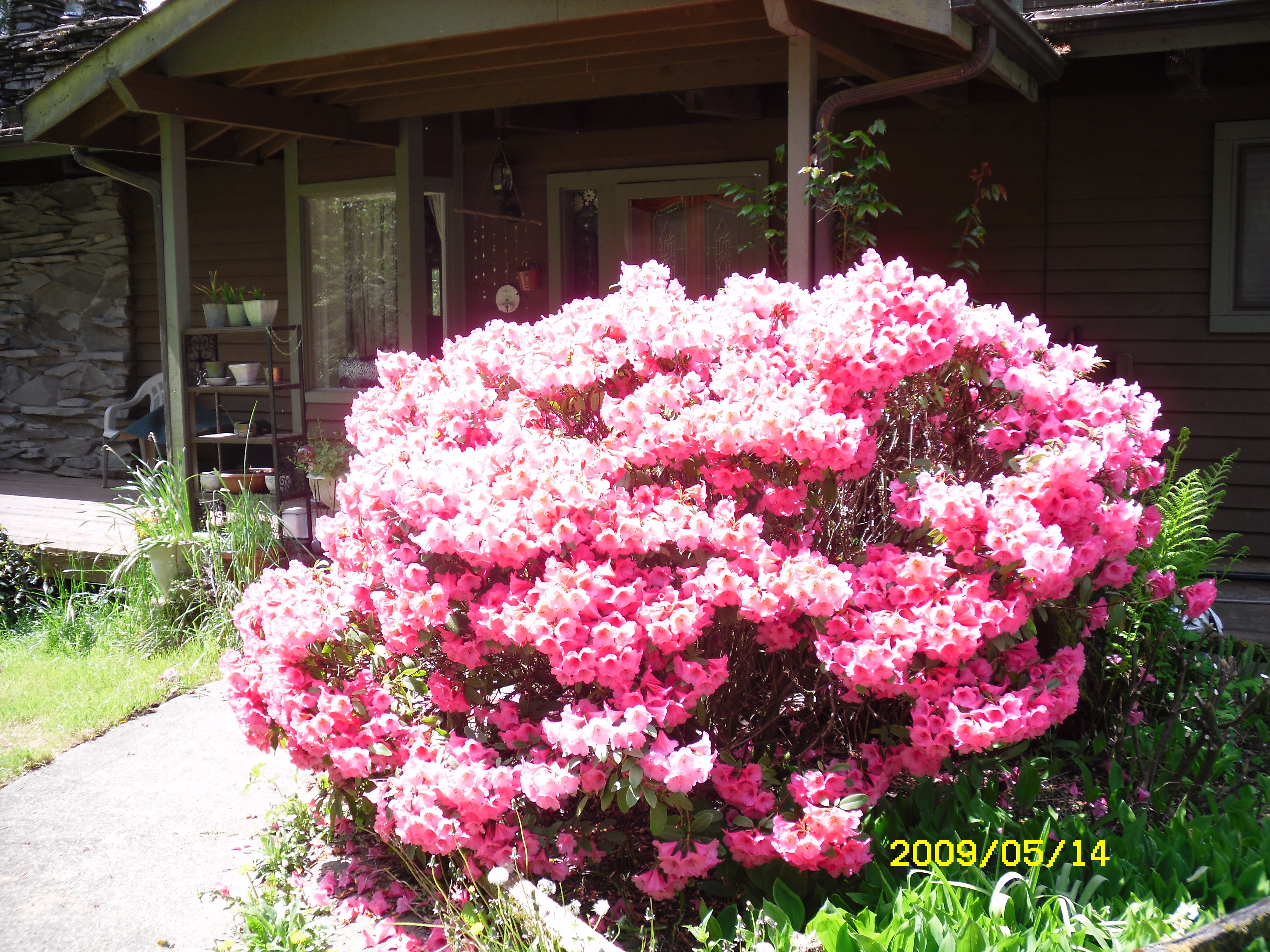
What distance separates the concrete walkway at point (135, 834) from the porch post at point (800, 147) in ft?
9.04

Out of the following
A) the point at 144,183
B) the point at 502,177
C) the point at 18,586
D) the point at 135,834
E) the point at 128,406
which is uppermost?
the point at 502,177

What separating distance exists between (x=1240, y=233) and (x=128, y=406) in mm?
7736

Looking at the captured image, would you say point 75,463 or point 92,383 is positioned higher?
point 92,383

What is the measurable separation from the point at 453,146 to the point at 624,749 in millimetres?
5967

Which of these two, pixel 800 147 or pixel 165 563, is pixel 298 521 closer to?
pixel 165 563

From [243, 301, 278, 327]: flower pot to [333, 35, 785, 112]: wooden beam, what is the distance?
137 centimetres

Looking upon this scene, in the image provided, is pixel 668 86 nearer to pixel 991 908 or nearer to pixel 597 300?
pixel 597 300

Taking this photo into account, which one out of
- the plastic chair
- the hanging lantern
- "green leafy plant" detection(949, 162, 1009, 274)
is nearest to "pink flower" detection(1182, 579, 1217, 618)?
"green leafy plant" detection(949, 162, 1009, 274)

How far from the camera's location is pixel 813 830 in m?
2.17

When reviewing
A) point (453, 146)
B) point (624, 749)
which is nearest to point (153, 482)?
point (453, 146)

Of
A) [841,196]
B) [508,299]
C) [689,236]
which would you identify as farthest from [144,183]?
[841,196]

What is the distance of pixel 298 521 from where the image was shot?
612 centimetres

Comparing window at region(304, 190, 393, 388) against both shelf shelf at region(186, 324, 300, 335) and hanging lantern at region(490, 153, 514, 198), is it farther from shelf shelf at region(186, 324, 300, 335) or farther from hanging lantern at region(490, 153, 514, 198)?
shelf shelf at region(186, 324, 300, 335)

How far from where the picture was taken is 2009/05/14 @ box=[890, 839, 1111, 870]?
233 centimetres
